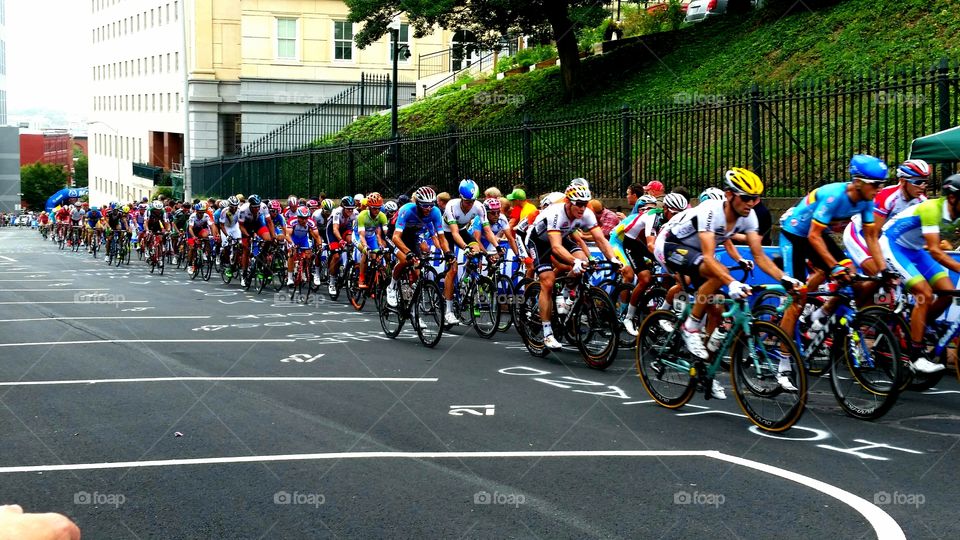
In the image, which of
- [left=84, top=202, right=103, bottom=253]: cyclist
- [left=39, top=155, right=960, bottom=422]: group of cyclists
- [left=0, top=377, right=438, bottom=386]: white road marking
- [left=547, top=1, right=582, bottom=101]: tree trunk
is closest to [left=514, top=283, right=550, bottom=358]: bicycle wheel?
[left=39, top=155, right=960, bottom=422]: group of cyclists

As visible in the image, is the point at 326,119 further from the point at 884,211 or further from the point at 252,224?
the point at 884,211

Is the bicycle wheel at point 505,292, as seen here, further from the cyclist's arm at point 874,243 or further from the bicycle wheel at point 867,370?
the bicycle wheel at point 867,370

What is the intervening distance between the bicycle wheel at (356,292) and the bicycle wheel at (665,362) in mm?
9050

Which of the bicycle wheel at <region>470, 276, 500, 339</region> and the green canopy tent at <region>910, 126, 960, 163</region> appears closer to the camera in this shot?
the green canopy tent at <region>910, 126, 960, 163</region>

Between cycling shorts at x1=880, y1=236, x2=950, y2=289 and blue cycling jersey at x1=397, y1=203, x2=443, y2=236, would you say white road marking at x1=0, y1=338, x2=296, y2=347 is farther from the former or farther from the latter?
cycling shorts at x1=880, y1=236, x2=950, y2=289

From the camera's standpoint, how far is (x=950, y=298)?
9211mm

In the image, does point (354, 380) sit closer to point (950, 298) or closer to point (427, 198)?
point (427, 198)

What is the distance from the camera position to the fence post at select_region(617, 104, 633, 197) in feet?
65.2

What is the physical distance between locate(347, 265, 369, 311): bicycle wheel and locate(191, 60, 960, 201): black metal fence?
5081 millimetres

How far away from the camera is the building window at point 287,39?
2281 inches

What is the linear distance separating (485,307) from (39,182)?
16026 centimetres

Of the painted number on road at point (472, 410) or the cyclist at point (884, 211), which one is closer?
the painted number on road at point (472, 410)

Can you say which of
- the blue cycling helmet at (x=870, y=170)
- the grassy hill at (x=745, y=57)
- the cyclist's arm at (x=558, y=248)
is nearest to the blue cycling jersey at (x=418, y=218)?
the cyclist's arm at (x=558, y=248)

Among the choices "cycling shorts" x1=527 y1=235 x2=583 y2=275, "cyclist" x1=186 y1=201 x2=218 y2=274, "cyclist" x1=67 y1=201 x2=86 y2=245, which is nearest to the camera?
"cycling shorts" x1=527 y1=235 x2=583 y2=275
